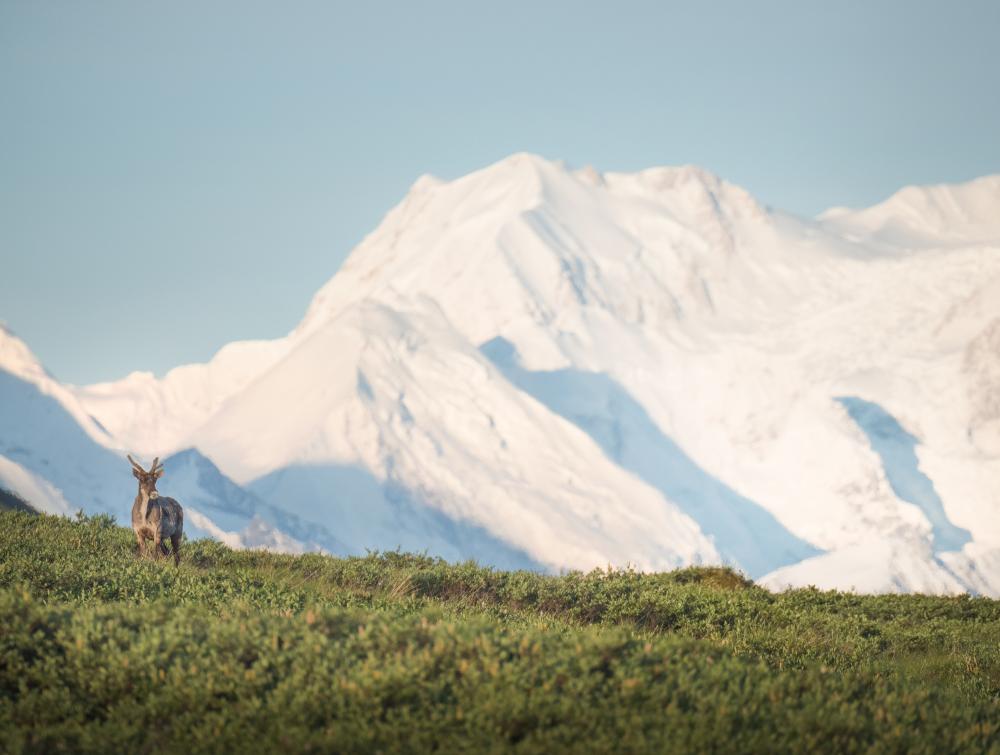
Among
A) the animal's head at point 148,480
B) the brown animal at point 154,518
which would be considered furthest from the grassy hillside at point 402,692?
the animal's head at point 148,480

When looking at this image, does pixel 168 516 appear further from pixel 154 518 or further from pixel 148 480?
pixel 148 480

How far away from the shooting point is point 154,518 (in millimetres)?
21812

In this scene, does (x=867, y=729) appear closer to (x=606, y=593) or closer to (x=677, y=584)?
(x=606, y=593)

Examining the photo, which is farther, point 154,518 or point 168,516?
point 168,516

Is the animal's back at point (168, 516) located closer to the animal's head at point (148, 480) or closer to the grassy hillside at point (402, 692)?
the animal's head at point (148, 480)

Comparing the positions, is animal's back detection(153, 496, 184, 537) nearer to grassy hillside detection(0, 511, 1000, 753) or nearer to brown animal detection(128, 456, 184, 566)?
brown animal detection(128, 456, 184, 566)

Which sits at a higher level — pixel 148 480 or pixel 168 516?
pixel 148 480

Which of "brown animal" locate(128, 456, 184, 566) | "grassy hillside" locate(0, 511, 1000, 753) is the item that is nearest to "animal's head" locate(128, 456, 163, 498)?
"brown animal" locate(128, 456, 184, 566)

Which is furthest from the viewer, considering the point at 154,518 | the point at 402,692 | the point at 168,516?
the point at 168,516

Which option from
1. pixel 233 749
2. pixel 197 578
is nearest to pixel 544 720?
pixel 233 749

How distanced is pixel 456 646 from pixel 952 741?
5.40 m

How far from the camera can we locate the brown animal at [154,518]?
2181 cm

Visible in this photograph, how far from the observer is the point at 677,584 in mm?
26484

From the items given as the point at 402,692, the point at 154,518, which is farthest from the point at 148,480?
the point at 402,692
